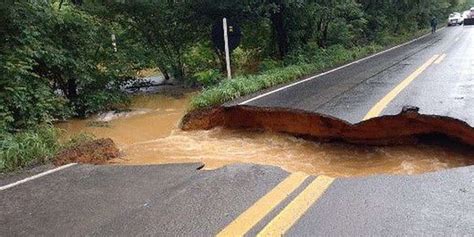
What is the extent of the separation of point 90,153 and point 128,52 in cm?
729

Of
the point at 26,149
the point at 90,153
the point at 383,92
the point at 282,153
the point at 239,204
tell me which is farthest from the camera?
the point at 383,92

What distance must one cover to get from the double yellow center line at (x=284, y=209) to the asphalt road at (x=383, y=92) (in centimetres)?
275

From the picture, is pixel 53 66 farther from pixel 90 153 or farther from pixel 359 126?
pixel 359 126

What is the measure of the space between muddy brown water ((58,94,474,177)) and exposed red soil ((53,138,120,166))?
0.22 metres

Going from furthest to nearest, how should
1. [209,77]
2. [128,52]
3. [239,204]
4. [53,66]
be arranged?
[209,77] < [128,52] < [53,66] < [239,204]

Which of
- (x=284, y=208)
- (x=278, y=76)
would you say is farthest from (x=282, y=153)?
(x=278, y=76)

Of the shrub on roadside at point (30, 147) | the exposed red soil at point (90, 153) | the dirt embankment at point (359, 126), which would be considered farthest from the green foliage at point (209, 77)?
the exposed red soil at point (90, 153)

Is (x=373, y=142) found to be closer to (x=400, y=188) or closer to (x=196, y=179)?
(x=400, y=188)

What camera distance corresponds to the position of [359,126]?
6.91m

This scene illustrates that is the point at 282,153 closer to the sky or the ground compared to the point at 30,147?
closer to the ground

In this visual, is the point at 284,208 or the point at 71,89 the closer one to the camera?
the point at 284,208

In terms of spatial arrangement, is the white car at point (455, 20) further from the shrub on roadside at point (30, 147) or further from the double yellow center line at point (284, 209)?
the double yellow center line at point (284, 209)

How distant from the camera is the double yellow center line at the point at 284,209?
3568 mm

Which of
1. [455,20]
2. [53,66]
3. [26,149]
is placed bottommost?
[455,20]
